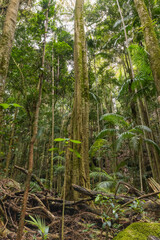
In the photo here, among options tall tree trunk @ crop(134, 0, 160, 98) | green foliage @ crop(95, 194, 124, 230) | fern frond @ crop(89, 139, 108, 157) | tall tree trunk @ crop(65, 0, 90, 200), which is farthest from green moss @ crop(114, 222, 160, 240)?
fern frond @ crop(89, 139, 108, 157)

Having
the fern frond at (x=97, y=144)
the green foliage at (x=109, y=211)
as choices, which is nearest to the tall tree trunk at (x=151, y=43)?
the green foliage at (x=109, y=211)

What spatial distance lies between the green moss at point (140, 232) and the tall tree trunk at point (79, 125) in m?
1.55

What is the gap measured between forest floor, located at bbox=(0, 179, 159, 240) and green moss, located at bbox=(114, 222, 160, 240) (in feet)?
0.67

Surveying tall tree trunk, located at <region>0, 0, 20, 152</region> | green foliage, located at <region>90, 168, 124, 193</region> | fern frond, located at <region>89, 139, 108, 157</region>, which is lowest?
green foliage, located at <region>90, 168, 124, 193</region>

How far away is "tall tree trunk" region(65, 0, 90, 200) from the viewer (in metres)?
3.46

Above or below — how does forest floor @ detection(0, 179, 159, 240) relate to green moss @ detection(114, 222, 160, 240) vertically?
below

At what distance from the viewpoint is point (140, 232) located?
1.62m

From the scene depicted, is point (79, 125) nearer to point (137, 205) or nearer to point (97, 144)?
point (137, 205)

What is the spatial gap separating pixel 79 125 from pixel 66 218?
2.02 m

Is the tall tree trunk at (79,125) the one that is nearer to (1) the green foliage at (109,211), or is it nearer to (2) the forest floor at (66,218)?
(2) the forest floor at (66,218)

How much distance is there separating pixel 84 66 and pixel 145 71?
3.07 m

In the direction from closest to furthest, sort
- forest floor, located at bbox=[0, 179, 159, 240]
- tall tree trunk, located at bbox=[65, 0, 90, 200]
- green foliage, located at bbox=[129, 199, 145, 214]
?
green foliage, located at bbox=[129, 199, 145, 214]
forest floor, located at bbox=[0, 179, 159, 240]
tall tree trunk, located at bbox=[65, 0, 90, 200]

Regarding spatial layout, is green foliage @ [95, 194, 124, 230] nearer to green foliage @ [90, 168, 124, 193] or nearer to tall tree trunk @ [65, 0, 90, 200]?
tall tree trunk @ [65, 0, 90, 200]

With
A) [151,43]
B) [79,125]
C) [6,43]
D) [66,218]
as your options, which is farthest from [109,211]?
[151,43]
